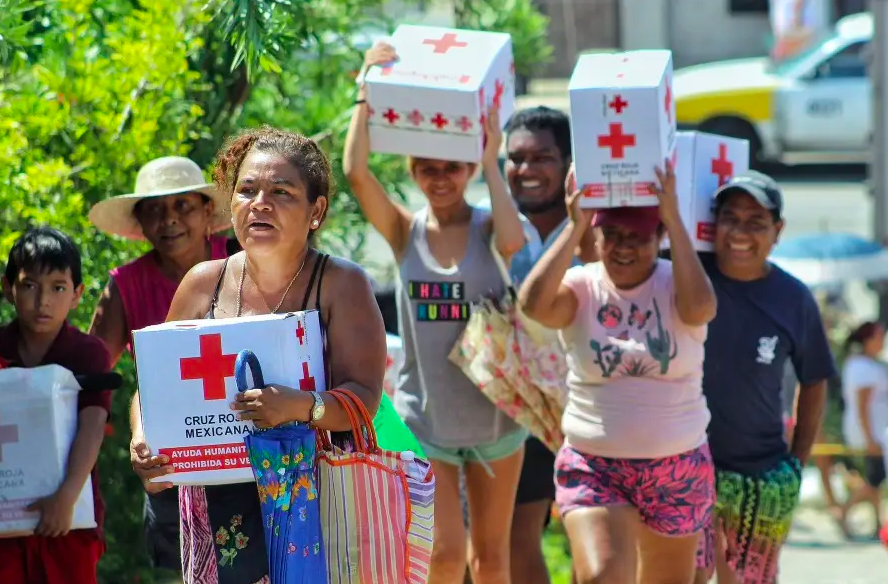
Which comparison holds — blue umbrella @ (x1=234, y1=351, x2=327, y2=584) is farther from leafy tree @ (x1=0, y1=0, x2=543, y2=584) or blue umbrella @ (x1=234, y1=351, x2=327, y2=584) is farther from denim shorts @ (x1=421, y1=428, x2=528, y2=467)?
denim shorts @ (x1=421, y1=428, x2=528, y2=467)

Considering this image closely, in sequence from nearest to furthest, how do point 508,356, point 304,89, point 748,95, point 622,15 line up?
point 508,356 < point 304,89 < point 748,95 < point 622,15

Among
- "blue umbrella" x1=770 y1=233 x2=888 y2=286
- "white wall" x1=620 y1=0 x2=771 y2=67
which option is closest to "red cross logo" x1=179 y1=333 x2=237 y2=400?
"blue umbrella" x1=770 y1=233 x2=888 y2=286

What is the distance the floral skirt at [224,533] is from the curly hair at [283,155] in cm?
73

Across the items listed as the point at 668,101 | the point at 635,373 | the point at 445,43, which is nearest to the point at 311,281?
the point at 635,373

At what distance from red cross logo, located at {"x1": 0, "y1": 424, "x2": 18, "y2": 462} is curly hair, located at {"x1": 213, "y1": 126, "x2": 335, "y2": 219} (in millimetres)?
1013

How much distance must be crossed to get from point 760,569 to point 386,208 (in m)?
1.84

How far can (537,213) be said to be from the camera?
5703mm

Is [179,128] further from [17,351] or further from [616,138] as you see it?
[616,138]

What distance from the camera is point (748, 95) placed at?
18828 mm

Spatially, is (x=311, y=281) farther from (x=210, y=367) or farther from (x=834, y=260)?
(x=834, y=260)

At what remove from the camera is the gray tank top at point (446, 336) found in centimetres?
526

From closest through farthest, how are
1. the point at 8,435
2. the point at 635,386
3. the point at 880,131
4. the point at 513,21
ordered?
the point at 8,435, the point at 635,386, the point at 513,21, the point at 880,131

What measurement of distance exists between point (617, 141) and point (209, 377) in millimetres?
1774

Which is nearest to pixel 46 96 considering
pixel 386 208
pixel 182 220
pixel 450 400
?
pixel 182 220
